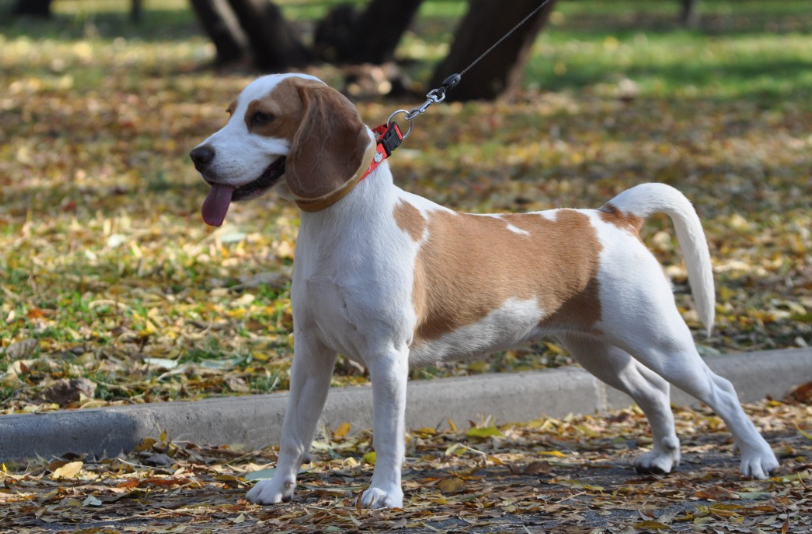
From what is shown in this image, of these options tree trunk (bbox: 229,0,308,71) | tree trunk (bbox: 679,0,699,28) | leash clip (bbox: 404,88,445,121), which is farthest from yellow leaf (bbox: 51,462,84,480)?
tree trunk (bbox: 679,0,699,28)

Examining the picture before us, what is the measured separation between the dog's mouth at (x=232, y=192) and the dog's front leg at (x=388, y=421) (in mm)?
770

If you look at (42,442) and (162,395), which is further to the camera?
(162,395)

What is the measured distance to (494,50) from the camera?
40.8 feet

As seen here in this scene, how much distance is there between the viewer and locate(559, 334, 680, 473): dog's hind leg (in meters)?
4.64

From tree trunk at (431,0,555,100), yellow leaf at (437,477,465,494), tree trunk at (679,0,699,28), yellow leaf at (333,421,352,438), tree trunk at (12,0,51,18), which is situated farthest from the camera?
tree trunk at (679,0,699,28)

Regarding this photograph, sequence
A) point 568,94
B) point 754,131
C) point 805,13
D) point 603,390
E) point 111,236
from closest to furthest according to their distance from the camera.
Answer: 1. point 603,390
2. point 111,236
3. point 754,131
4. point 568,94
5. point 805,13

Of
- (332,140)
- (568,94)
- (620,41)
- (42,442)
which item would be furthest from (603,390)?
(620,41)

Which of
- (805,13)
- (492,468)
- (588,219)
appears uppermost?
(805,13)

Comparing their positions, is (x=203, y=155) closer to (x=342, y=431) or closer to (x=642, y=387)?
(x=342, y=431)

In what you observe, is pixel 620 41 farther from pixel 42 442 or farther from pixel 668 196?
pixel 42 442

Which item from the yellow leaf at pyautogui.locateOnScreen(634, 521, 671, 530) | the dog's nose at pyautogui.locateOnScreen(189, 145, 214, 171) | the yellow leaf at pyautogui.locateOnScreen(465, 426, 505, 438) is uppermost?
the dog's nose at pyautogui.locateOnScreen(189, 145, 214, 171)

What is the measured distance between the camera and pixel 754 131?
12.5m

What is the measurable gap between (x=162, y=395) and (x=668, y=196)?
2.58 meters

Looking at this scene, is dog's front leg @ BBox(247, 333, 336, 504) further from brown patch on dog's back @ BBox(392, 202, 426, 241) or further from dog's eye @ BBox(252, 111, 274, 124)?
dog's eye @ BBox(252, 111, 274, 124)
